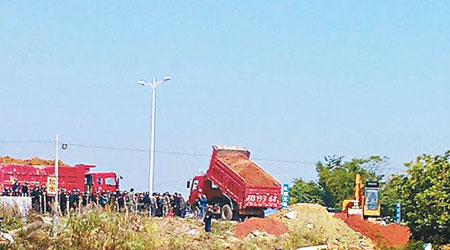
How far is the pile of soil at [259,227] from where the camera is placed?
35.1 metres

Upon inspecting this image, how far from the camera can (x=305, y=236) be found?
34.1 meters

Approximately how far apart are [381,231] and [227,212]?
9.54 metres

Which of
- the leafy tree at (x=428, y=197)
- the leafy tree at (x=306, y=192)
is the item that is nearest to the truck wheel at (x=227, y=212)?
the leafy tree at (x=428, y=197)

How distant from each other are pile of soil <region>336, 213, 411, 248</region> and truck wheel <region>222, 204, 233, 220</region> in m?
5.72

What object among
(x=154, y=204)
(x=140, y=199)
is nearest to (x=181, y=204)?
→ (x=154, y=204)

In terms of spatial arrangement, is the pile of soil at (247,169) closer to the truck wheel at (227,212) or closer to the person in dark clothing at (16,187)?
the truck wheel at (227,212)

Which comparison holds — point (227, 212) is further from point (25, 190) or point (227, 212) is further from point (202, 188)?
point (25, 190)

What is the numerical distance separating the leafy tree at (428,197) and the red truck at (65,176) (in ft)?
83.2

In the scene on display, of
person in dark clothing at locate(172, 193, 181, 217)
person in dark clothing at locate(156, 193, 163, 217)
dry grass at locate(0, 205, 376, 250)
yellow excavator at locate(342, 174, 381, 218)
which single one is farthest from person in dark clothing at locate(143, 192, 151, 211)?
yellow excavator at locate(342, 174, 381, 218)

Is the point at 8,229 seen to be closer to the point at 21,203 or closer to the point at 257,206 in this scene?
the point at 21,203

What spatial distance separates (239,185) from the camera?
144ft

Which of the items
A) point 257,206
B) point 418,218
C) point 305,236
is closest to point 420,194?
point 418,218

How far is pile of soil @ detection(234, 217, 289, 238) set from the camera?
115 ft

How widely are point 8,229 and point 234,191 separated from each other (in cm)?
1843
